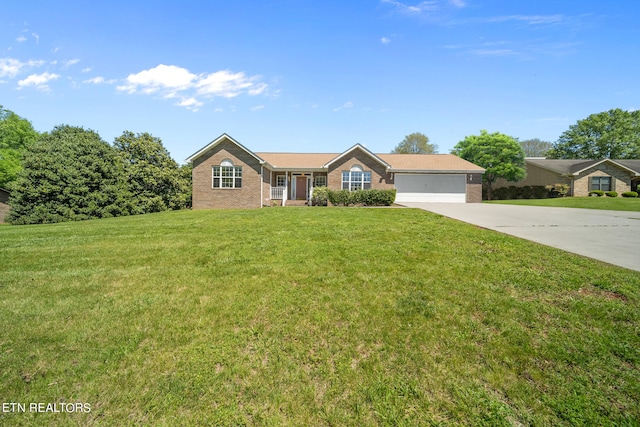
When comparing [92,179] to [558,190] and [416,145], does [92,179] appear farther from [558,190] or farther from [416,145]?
[416,145]

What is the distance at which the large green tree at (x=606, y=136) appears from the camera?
4666 cm

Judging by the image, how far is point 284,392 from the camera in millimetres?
2893

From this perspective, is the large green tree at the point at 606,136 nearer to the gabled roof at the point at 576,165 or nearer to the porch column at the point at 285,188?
the gabled roof at the point at 576,165

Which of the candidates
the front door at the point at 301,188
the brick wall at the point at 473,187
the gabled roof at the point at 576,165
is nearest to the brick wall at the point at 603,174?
the gabled roof at the point at 576,165

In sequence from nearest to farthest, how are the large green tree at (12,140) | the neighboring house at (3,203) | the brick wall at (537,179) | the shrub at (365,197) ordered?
the shrub at (365,197), the neighboring house at (3,203), the brick wall at (537,179), the large green tree at (12,140)

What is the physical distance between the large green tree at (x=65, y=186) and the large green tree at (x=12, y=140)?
66.7ft

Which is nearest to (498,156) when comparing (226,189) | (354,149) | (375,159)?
(375,159)

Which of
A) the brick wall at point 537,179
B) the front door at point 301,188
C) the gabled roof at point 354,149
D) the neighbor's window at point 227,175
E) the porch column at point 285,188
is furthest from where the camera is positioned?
the brick wall at point 537,179

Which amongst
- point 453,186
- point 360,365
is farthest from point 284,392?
point 453,186

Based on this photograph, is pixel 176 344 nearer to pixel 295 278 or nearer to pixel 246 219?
pixel 295 278

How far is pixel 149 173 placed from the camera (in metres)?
24.2

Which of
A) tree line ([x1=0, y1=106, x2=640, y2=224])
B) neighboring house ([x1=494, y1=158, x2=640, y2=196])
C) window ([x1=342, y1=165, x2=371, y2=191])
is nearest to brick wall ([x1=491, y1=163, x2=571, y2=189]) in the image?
neighboring house ([x1=494, y1=158, x2=640, y2=196])

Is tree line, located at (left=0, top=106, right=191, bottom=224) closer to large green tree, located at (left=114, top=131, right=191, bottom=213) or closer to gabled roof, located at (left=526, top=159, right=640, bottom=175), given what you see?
large green tree, located at (left=114, top=131, right=191, bottom=213)

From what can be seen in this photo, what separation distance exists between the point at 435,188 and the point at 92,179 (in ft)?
88.4
